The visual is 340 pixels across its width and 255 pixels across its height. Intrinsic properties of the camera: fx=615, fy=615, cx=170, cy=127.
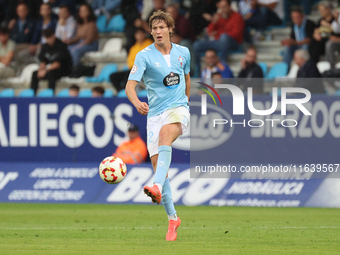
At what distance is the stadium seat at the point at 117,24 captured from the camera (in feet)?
57.1

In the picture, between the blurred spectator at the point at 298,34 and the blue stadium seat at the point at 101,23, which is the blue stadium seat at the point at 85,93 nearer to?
the blue stadium seat at the point at 101,23

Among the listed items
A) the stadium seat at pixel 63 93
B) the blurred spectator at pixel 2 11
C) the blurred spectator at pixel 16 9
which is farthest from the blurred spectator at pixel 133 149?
the blurred spectator at pixel 2 11

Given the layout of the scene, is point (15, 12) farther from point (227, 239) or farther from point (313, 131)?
point (227, 239)

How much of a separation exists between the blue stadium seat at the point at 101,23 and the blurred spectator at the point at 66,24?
802 mm

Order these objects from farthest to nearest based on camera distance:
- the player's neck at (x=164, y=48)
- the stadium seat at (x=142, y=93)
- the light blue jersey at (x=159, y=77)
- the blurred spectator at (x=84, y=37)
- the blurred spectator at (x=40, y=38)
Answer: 1. the blurred spectator at (x=40, y=38)
2. the blurred spectator at (x=84, y=37)
3. the stadium seat at (x=142, y=93)
4. the player's neck at (x=164, y=48)
5. the light blue jersey at (x=159, y=77)

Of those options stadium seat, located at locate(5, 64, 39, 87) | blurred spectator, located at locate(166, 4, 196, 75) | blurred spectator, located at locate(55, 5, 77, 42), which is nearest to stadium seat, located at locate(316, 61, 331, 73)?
blurred spectator, located at locate(166, 4, 196, 75)

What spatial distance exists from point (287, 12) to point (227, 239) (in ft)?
34.4

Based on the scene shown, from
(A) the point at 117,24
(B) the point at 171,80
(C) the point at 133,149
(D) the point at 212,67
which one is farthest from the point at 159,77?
(A) the point at 117,24

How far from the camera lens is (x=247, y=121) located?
1170 cm

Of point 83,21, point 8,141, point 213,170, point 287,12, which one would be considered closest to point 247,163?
point 213,170

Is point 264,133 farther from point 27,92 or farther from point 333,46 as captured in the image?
point 27,92

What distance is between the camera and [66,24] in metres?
17.3

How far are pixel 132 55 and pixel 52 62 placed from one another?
2.14 metres

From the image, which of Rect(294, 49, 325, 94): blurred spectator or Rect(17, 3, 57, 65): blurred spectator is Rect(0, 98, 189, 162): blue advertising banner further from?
Rect(17, 3, 57, 65): blurred spectator
